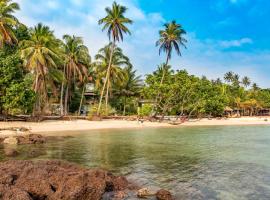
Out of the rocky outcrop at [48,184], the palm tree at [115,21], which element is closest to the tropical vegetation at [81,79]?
the palm tree at [115,21]

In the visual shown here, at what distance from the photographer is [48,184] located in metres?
9.02

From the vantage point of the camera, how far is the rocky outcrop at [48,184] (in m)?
8.29

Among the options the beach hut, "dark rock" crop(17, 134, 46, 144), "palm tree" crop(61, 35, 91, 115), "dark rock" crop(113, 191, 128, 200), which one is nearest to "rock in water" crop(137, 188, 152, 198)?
"dark rock" crop(113, 191, 128, 200)

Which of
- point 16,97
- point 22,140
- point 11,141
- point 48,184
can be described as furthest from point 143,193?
point 16,97

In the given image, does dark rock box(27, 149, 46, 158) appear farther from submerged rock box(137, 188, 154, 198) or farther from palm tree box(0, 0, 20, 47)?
palm tree box(0, 0, 20, 47)

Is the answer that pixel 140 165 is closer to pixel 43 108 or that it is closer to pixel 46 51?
pixel 46 51

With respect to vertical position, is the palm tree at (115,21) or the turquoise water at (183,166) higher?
the palm tree at (115,21)

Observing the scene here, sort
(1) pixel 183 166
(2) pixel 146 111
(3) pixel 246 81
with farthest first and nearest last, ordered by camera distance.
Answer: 1. (3) pixel 246 81
2. (2) pixel 146 111
3. (1) pixel 183 166

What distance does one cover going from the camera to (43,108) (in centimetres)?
5394

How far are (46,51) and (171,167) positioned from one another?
30.2m

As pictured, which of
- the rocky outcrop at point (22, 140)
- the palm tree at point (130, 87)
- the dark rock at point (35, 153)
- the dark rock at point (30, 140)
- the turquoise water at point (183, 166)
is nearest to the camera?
the turquoise water at point (183, 166)

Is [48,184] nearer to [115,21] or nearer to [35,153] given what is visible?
[35,153]

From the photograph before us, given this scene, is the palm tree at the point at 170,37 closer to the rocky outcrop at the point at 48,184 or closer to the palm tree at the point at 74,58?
the palm tree at the point at 74,58

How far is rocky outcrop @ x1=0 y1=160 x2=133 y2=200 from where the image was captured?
326 inches
